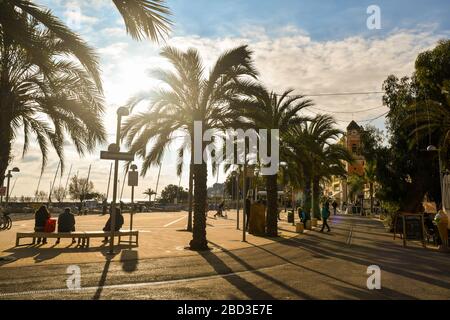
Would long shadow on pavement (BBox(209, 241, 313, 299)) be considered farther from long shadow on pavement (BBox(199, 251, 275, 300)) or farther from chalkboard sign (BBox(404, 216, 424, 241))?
chalkboard sign (BBox(404, 216, 424, 241))

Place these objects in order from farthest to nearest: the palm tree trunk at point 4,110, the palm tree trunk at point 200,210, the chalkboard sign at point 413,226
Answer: the chalkboard sign at point 413,226, the palm tree trunk at point 200,210, the palm tree trunk at point 4,110

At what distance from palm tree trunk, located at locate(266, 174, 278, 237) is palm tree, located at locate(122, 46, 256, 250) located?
5784mm

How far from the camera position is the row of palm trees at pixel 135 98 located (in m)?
7.66

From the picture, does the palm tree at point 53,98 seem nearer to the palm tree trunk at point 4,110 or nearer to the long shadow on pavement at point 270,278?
the palm tree trunk at point 4,110

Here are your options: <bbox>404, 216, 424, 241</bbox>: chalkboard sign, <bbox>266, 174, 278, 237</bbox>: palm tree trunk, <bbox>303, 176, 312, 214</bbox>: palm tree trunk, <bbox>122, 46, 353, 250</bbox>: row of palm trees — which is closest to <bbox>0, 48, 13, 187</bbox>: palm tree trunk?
<bbox>122, 46, 353, 250</bbox>: row of palm trees

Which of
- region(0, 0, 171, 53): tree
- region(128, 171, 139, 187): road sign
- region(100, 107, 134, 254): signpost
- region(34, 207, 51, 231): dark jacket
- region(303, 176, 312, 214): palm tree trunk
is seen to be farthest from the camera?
region(303, 176, 312, 214): palm tree trunk

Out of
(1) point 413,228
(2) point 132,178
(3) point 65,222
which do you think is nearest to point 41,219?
(3) point 65,222

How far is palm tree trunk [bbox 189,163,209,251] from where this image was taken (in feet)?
46.8

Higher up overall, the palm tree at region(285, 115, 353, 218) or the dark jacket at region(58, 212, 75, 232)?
the palm tree at region(285, 115, 353, 218)

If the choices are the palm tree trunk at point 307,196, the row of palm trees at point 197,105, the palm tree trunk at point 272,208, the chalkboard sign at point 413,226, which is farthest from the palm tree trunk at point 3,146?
the palm tree trunk at point 307,196

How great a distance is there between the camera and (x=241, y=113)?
612 inches
